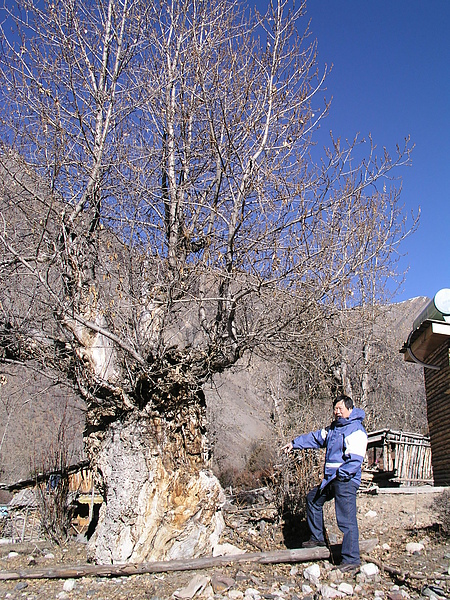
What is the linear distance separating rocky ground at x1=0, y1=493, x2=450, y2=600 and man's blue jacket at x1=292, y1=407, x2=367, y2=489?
0.85 metres

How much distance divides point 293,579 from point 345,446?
1369 millimetres

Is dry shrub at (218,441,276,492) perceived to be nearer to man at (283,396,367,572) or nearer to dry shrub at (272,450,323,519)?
dry shrub at (272,450,323,519)

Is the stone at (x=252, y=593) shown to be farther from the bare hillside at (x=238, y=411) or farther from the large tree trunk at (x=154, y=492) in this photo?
the bare hillside at (x=238, y=411)

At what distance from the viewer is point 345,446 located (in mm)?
4859

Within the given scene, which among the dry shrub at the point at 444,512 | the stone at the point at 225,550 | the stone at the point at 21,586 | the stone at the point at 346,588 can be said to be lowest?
the stone at the point at 21,586

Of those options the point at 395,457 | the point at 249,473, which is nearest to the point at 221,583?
the point at 249,473

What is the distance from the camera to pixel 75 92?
705 cm

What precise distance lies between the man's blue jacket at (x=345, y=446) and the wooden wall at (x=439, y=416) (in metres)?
7.24

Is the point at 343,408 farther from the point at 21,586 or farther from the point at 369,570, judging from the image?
the point at 21,586

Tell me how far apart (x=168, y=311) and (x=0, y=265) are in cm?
271

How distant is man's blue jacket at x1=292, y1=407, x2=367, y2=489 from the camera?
474 cm

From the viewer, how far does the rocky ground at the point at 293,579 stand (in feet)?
13.9

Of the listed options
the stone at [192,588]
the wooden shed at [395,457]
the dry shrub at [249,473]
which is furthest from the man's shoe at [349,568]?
the wooden shed at [395,457]

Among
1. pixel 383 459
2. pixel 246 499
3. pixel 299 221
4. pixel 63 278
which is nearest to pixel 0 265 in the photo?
pixel 63 278
